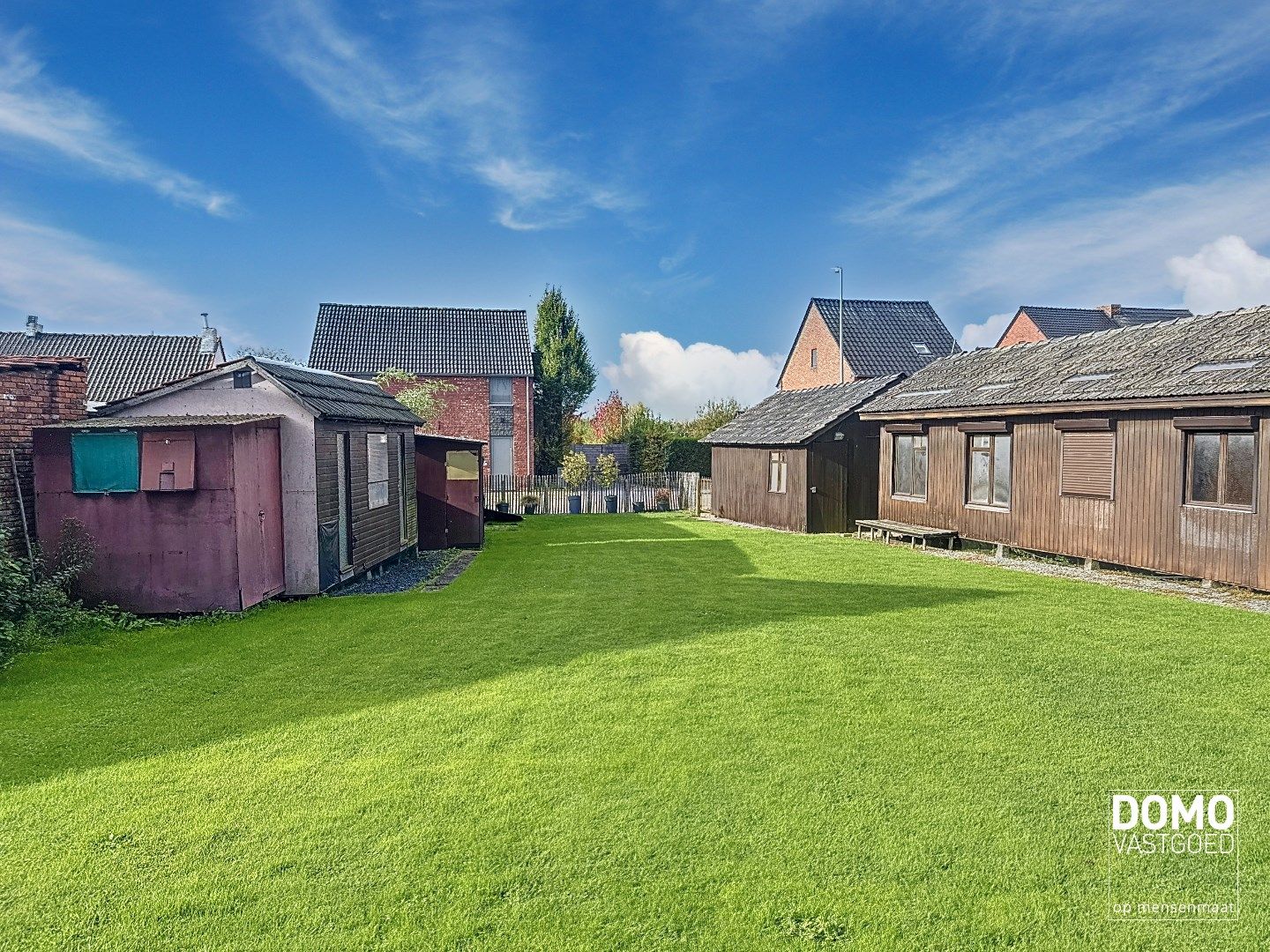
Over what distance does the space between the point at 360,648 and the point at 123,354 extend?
25.7m

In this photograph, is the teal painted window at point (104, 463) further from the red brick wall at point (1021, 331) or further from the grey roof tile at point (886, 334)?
the red brick wall at point (1021, 331)

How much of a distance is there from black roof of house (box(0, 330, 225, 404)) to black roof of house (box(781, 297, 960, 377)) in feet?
86.6

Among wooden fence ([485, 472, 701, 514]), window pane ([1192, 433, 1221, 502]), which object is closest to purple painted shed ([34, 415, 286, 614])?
window pane ([1192, 433, 1221, 502])

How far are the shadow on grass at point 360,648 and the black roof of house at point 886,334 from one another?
23600 mm

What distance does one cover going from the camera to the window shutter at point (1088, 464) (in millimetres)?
14047

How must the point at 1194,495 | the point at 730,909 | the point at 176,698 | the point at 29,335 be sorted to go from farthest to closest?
A: the point at 29,335, the point at 1194,495, the point at 176,698, the point at 730,909

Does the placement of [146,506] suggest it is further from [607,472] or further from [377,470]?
[607,472]

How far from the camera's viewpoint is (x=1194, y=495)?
12586 mm

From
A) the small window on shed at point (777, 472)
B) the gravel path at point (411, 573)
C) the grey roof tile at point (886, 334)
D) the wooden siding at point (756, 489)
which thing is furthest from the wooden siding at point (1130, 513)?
the grey roof tile at point (886, 334)

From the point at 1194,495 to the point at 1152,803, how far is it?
972 cm

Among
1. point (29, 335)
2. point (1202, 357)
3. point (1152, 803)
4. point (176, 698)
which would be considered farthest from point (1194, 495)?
point (29, 335)

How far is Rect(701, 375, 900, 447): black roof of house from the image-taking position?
21453 millimetres

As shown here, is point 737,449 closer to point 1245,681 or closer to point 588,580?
point 588,580

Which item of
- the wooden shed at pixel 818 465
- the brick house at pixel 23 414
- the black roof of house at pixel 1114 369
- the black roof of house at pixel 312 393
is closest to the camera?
the brick house at pixel 23 414
